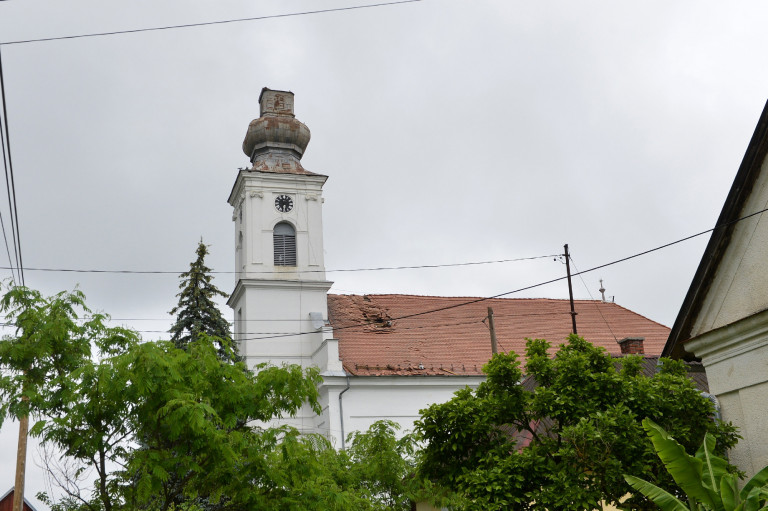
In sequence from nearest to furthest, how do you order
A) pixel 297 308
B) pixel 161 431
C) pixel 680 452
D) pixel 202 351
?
1. pixel 680 452
2. pixel 161 431
3. pixel 202 351
4. pixel 297 308

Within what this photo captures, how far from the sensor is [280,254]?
3656 cm

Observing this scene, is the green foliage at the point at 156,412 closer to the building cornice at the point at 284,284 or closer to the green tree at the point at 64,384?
the green tree at the point at 64,384

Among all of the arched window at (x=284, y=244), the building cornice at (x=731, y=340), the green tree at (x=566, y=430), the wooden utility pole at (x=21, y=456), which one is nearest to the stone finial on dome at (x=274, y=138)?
the arched window at (x=284, y=244)

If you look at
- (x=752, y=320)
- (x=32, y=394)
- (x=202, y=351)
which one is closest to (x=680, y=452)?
(x=752, y=320)

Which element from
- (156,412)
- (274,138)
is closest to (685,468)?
(156,412)

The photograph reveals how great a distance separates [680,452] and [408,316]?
27.8m

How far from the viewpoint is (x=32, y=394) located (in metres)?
11.3

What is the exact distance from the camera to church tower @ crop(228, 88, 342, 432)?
34.9 meters

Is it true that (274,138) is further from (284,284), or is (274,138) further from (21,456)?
(21,456)

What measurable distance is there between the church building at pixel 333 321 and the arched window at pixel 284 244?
0.04m

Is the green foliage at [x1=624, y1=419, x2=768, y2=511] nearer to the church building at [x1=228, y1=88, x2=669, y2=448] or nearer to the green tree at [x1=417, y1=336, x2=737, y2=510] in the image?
the green tree at [x1=417, y1=336, x2=737, y2=510]

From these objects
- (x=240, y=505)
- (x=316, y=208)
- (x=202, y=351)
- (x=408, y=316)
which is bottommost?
(x=240, y=505)

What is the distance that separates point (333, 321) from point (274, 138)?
29.4 feet

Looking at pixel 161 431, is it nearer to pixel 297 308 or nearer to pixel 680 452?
pixel 680 452
